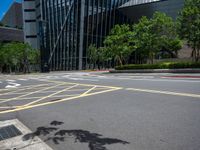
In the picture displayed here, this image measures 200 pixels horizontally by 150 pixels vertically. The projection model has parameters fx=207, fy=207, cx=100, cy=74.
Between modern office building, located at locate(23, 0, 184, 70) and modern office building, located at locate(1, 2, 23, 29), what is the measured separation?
4878 cm

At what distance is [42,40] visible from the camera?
63844 mm

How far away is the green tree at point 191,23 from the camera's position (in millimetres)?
21469

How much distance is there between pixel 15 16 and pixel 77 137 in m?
118

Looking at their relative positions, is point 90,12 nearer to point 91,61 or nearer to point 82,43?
point 82,43

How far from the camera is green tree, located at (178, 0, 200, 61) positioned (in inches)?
845

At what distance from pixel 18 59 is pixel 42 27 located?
12155mm

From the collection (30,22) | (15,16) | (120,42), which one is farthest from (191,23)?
(15,16)

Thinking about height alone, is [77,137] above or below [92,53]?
below

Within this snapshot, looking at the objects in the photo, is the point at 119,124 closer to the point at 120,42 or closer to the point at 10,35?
the point at 120,42

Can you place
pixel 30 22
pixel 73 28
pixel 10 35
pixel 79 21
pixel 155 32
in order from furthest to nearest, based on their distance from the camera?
pixel 10 35 → pixel 30 22 → pixel 73 28 → pixel 79 21 → pixel 155 32

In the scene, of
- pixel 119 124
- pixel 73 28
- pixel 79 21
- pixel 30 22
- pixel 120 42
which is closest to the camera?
pixel 119 124

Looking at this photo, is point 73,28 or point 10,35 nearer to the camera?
point 73,28

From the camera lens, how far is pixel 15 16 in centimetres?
10925

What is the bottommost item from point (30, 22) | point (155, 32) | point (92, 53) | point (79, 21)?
point (92, 53)
